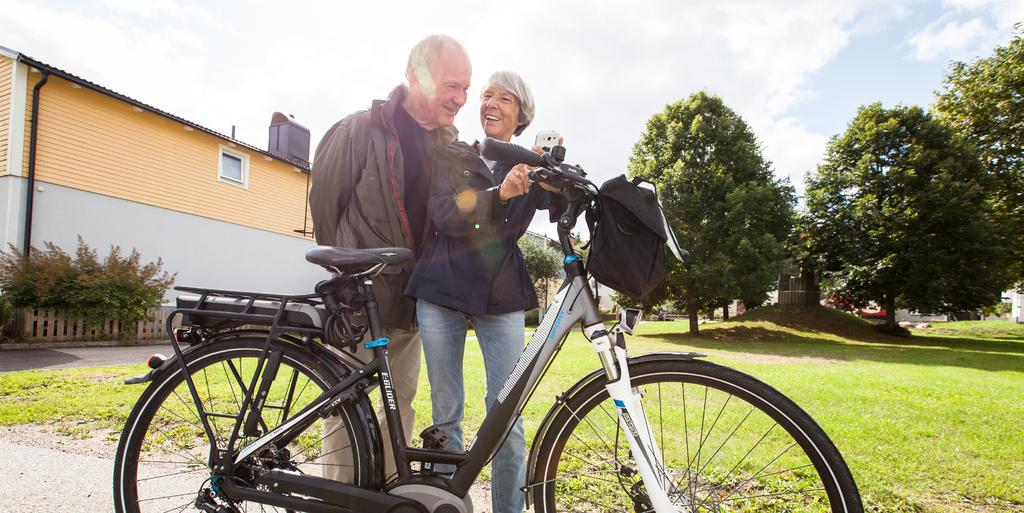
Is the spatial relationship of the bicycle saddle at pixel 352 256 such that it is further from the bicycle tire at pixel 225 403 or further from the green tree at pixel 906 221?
the green tree at pixel 906 221

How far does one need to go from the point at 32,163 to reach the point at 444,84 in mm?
15150

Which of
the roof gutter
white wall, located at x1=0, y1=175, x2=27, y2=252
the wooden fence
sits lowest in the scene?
the wooden fence

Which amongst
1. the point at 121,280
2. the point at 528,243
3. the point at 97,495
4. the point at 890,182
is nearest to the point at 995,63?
the point at 890,182

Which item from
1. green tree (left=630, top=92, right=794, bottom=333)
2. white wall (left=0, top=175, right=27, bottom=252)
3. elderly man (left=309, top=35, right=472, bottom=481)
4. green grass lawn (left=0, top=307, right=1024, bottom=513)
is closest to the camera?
elderly man (left=309, top=35, right=472, bottom=481)

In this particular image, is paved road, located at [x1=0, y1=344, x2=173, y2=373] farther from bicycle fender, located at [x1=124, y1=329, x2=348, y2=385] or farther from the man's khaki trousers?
the man's khaki trousers

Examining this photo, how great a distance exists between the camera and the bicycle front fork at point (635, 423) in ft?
5.40

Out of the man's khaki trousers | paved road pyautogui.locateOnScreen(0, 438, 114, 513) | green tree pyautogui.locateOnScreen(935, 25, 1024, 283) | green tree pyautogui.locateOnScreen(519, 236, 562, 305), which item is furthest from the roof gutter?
green tree pyautogui.locateOnScreen(935, 25, 1024, 283)

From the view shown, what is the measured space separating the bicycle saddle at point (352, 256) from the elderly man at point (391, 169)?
247 millimetres

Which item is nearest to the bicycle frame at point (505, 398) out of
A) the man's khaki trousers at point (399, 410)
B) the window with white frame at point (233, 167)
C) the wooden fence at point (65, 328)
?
the man's khaki trousers at point (399, 410)

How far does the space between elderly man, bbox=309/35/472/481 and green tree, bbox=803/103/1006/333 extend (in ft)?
80.9

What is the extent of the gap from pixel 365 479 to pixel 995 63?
30.4 meters

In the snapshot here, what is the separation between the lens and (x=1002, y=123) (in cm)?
2138

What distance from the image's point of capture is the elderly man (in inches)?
86.3

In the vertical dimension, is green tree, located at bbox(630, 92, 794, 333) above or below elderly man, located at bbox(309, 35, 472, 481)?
above
